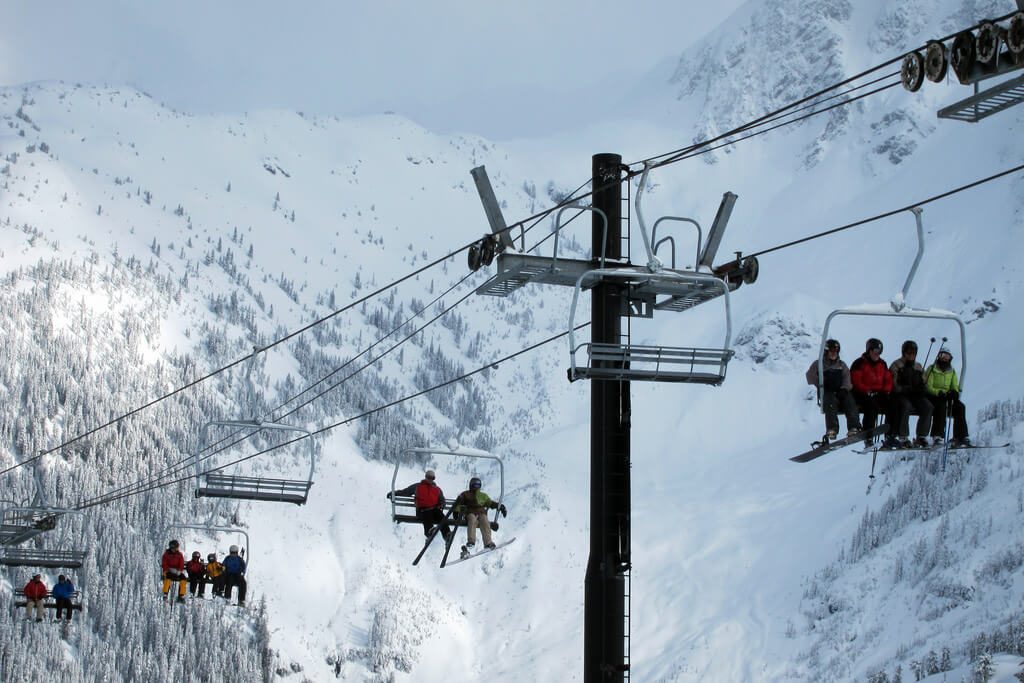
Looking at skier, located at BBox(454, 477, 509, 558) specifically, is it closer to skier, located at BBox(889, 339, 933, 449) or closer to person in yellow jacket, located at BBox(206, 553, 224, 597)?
skier, located at BBox(889, 339, 933, 449)

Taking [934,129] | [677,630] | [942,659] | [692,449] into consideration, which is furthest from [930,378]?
[934,129]

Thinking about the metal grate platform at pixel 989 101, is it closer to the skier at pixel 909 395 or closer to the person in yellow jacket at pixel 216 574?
the skier at pixel 909 395

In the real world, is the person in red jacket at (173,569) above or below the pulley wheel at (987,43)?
below

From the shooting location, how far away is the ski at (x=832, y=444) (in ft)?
42.2

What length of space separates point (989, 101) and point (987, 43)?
0.43 meters

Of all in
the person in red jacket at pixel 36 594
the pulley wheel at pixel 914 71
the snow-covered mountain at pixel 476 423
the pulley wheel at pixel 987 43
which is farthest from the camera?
the snow-covered mountain at pixel 476 423

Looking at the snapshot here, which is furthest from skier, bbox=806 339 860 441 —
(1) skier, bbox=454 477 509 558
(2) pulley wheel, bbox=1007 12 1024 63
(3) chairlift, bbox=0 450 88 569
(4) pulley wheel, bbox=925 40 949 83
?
(3) chairlift, bbox=0 450 88 569

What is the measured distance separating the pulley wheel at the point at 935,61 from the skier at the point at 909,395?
4858 millimetres

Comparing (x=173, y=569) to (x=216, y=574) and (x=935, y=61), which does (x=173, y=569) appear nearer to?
(x=216, y=574)

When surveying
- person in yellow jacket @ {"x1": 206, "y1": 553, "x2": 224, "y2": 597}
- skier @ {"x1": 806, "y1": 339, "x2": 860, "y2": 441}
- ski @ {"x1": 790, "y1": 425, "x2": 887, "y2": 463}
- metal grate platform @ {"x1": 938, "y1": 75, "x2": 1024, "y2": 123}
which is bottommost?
person in yellow jacket @ {"x1": 206, "y1": 553, "x2": 224, "y2": 597}

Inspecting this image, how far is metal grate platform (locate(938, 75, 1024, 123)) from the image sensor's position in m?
9.09

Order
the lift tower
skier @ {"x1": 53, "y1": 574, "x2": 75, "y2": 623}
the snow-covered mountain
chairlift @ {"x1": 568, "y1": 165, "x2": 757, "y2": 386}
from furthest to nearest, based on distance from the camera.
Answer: the snow-covered mountain → skier @ {"x1": 53, "y1": 574, "x2": 75, "y2": 623} → the lift tower → chairlift @ {"x1": 568, "y1": 165, "x2": 757, "y2": 386}

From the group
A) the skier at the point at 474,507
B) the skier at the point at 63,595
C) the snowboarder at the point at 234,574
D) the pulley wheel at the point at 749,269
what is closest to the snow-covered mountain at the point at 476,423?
the skier at the point at 63,595

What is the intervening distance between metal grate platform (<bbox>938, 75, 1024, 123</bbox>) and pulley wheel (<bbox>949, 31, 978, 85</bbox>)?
0.27 m
